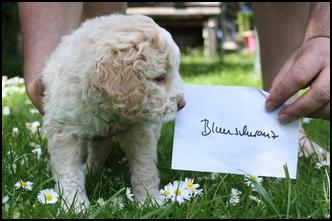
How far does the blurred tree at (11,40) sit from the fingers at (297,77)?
5.74m

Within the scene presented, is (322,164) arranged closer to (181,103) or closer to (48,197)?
(181,103)

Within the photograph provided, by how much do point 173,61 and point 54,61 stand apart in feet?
1.69

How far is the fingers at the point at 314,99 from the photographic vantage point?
201cm

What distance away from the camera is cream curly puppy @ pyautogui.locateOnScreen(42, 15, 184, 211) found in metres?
1.87

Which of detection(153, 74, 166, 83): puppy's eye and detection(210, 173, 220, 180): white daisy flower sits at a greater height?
detection(153, 74, 166, 83): puppy's eye

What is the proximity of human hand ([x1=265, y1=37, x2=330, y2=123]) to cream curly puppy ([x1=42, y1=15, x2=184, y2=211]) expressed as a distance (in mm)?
388

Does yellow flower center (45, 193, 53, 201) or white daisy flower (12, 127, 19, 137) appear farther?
white daisy flower (12, 127, 19, 137)

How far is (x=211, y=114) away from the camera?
213 cm

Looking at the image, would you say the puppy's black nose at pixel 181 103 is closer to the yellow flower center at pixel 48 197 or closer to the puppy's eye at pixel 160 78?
the puppy's eye at pixel 160 78

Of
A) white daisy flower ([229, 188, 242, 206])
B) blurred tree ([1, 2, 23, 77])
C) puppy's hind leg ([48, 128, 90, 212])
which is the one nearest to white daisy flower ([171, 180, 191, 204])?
white daisy flower ([229, 188, 242, 206])

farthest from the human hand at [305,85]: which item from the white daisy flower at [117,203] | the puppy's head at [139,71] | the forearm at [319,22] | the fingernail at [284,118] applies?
the white daisy flower at [117,203]

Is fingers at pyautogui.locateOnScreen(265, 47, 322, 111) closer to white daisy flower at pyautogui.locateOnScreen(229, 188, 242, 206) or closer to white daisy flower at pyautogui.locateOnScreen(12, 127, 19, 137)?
white daisy flower at pyautogui.locateOnScreen(229, 188, 242, 206)

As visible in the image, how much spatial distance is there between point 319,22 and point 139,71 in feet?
2.96

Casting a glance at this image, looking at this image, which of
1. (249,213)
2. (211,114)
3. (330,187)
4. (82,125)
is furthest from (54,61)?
(330,187)
